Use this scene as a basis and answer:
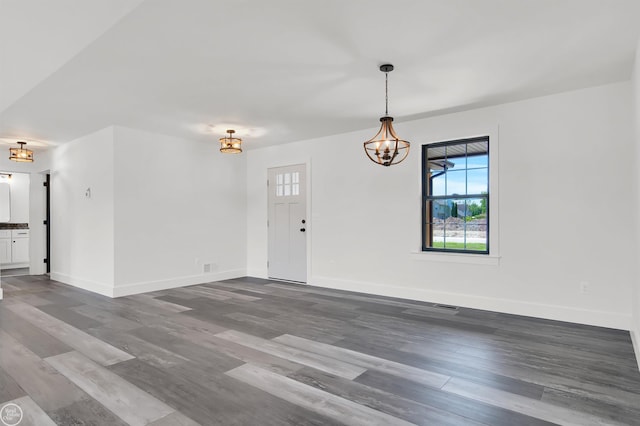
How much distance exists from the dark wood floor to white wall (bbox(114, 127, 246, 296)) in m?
1.17

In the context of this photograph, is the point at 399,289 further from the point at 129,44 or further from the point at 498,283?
the point at 129,44

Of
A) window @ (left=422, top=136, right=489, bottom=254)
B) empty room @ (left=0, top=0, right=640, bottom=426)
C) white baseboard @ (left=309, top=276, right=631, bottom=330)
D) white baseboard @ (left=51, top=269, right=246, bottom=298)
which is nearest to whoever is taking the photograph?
empty room @ (left=0, top=0, right=640, bottom=426)

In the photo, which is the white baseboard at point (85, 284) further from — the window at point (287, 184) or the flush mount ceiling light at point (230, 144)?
the window at point (287, 184)

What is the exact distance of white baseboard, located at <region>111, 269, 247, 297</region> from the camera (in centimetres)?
549

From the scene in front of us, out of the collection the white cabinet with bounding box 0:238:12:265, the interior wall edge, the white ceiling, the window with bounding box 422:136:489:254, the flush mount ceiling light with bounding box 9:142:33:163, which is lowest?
the interior wall edge

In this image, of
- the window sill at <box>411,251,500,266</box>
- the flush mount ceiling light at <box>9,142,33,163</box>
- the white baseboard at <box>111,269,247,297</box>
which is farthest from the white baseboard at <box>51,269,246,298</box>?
the window sill at <box>411,251,500,266</box>

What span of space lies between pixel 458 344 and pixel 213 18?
10.9ft

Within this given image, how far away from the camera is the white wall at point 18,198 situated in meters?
9.16

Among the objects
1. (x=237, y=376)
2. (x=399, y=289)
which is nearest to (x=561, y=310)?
(x=399, y=289)

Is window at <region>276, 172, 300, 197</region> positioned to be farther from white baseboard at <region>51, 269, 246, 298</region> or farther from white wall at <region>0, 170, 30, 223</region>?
white wall at <region>0, 170, 30, 223</region>

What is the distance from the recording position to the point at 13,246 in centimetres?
858

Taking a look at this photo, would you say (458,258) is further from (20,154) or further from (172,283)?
(20,154)

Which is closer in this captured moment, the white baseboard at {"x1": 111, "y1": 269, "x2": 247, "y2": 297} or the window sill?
the window sill

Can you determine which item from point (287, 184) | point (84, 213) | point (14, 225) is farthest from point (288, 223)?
point (14, 225)
